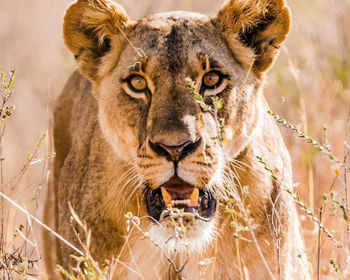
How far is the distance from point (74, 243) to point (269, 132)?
1370mm

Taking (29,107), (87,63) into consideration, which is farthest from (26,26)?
(87,63)

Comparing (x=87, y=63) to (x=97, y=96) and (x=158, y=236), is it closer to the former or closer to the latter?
(x=97, y=96)

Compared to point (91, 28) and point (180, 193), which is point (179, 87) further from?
point (91, 28)

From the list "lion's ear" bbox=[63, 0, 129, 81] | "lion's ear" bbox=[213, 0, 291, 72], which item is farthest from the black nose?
"lion's ear" bbox=[63, 0, 129, 81]

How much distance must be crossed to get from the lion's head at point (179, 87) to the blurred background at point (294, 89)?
0.56m

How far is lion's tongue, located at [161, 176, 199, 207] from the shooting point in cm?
359

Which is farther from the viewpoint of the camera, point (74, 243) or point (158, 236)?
point (74, 243)

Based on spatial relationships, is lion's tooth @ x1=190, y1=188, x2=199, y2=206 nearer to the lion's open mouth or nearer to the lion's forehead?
the lion's open mouth

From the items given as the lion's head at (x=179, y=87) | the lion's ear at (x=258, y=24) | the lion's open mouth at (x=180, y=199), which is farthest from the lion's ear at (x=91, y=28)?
the lion's open mouth at (x=180, y=199)

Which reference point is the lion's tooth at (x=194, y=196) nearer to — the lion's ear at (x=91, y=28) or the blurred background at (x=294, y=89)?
the blurred background at (x=294, y=89)

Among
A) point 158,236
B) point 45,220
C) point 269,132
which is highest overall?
point 269,132

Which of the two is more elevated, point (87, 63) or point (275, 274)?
point (87, 63)

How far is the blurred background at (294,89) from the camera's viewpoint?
5.85 metres

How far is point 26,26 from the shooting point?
38.8ft
